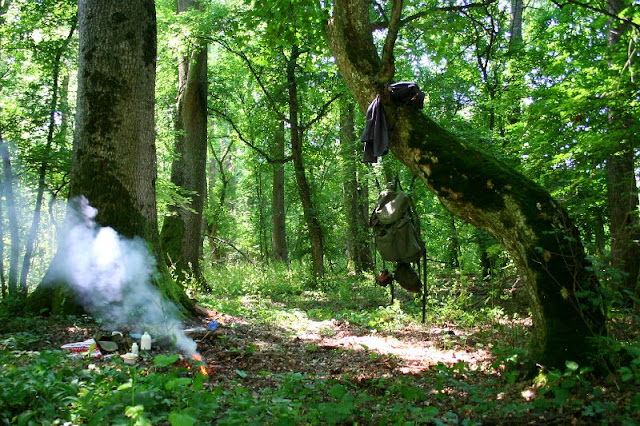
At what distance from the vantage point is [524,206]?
3850 millimetres

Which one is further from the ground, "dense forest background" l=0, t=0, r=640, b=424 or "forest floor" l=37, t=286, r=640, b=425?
"dense forest background" l=0, t=0, r=640, b=424

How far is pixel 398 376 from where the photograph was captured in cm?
418

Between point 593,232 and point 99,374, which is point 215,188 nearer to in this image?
point 593,232

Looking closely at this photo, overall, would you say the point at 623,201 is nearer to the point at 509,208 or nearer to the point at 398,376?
the point at 509,208

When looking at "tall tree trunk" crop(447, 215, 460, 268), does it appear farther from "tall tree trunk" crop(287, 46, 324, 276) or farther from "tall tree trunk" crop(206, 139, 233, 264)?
"tall tree trunk" crop(206, 139, 233, 264)

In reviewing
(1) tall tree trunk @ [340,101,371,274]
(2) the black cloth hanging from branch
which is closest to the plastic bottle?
(2) the black cloth hanging from branch

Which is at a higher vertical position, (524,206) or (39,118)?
(39,118)

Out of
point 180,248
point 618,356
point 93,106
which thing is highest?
point 93,106

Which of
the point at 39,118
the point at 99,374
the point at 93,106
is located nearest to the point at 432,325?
the point at 99,374

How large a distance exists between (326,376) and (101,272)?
2.90m

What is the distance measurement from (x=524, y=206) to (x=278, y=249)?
1190 centimetres

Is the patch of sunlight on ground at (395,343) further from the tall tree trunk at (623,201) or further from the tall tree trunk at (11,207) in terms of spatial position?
the tall tree trunk at (11,207)

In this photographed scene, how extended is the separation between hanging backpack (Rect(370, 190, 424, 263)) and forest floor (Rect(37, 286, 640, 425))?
1.16 m

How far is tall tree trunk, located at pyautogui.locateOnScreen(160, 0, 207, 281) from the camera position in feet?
31.6
